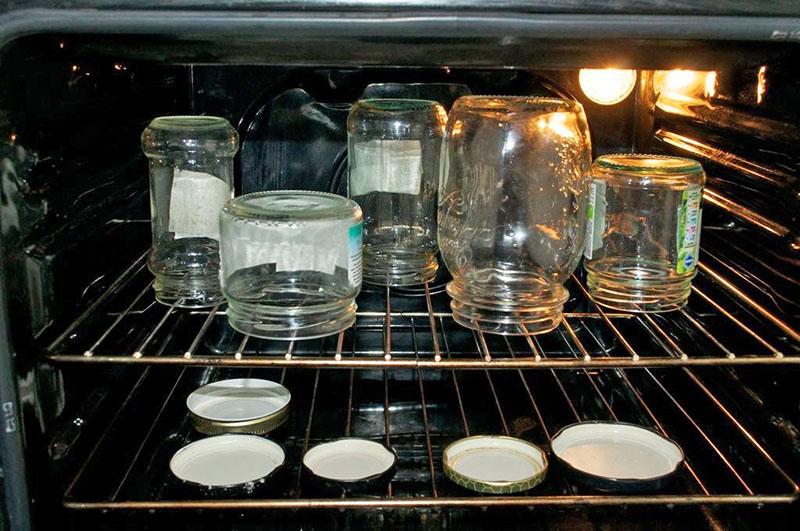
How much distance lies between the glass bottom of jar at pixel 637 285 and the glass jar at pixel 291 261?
34 centimetres

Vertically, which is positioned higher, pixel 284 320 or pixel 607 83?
pixel 607 83

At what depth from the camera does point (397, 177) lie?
132cm

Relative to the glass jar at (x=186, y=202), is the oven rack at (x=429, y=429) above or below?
below

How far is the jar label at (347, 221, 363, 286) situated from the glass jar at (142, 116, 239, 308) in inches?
9.3

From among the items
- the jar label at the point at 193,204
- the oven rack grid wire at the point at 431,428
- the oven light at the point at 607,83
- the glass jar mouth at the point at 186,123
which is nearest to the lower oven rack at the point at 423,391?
the oven rack grid wire at the point at 431,428

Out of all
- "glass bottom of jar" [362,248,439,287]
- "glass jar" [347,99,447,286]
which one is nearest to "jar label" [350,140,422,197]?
"glass jar" [347,99,447,286]

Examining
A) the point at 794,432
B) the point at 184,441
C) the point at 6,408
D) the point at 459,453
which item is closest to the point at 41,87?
the point at 6,408

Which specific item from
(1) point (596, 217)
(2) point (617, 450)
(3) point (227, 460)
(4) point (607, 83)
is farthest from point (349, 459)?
(4) point (607, 83)

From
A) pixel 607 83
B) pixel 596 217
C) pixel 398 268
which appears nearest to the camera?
pixel 596 217

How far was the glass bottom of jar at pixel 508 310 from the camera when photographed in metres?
1.04

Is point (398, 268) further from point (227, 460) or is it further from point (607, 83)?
point (607, 83)

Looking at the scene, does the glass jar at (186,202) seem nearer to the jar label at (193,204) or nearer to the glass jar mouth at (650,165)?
the jar label at (193,204)

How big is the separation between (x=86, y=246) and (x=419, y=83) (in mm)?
606

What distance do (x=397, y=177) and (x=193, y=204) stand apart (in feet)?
1.07
